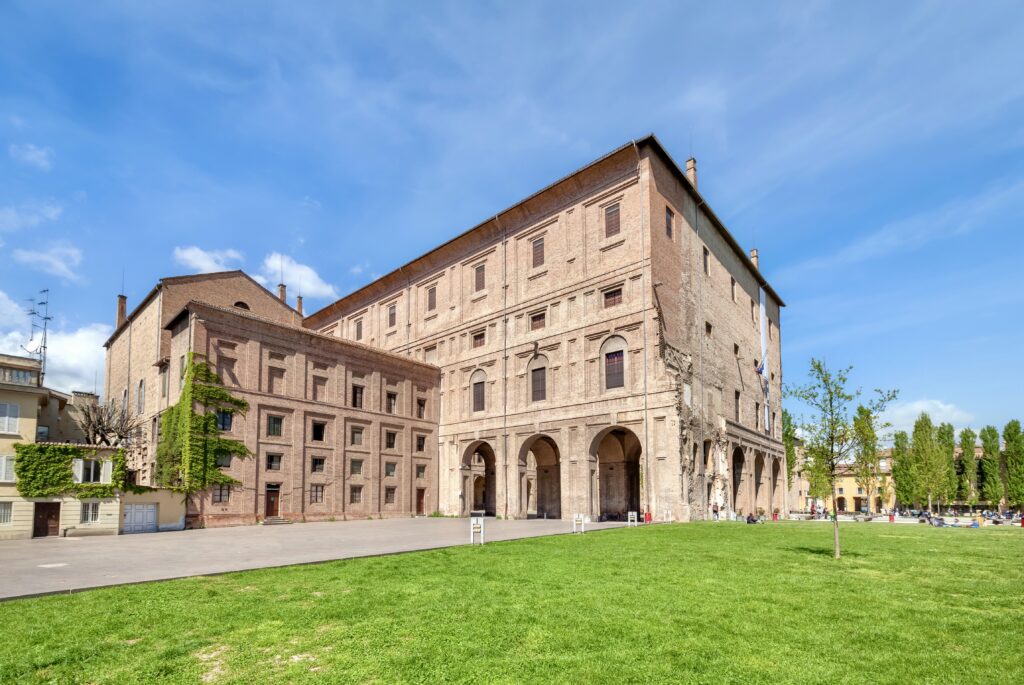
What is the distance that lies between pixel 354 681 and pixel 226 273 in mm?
47997

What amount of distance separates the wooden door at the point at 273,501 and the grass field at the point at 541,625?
79.3 feet

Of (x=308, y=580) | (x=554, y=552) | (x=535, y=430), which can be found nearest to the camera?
(x=308, y=580)

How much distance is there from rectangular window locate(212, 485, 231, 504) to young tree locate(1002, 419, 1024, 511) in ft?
237

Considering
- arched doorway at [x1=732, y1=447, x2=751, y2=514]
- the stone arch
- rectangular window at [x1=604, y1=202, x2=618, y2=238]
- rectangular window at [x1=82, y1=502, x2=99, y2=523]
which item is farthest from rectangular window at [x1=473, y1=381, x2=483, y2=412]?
rectangular window at [x1=82, y1=502, x2=99, y2=523]

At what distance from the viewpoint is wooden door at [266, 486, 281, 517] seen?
35.1 meters

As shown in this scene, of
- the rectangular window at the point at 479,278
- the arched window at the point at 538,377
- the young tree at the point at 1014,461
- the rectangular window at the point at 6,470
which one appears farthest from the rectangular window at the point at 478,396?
the young tree at the point at 1014,461

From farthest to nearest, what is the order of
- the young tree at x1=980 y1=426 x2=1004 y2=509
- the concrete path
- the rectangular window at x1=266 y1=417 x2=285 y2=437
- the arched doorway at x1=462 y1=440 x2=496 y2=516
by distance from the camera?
the young tree at x1=980 y1=426 x2=1004 y2=509, the arched doorway at x1=462 y1=440 x2=496 y2=516, the rectangular window at x1=266 y1=417 x2=285 y2=437, the concrete path

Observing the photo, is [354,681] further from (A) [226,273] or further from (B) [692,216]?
(A) [226,273]

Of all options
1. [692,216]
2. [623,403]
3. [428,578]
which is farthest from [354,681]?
[692,216]

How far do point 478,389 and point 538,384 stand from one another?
6.05 metres

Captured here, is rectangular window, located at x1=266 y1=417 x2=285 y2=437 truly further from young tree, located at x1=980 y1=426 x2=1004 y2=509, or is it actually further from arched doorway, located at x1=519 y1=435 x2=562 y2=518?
young tree, located at x1=980 y1=426 x2=1004 y2=509

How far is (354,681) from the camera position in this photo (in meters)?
6.15

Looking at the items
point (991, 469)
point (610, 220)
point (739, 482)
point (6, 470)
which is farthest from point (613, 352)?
point (991, 469)

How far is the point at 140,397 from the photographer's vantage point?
43500mm
